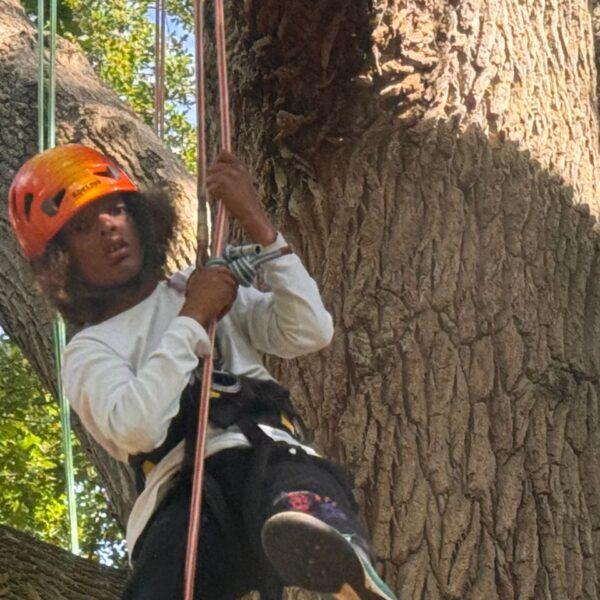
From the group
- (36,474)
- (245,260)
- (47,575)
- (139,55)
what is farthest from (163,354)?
(139,55)

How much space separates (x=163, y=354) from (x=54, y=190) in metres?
0.48

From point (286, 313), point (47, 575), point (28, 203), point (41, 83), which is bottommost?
point (47, 575)

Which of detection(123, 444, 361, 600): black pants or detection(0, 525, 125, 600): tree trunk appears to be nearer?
detection(123, 444, 361, 600): black pants

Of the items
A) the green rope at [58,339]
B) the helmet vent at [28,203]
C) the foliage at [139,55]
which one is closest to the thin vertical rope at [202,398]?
the helmet vent at [28,203]

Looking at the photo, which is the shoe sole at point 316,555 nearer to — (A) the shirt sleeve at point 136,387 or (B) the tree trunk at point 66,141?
(A) the shirt sleeve at point 136,387

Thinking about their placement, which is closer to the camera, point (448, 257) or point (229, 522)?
point (229, 522)

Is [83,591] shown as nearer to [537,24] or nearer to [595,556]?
[595,556]

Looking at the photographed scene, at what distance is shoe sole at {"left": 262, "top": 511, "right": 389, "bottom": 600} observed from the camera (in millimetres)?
1889

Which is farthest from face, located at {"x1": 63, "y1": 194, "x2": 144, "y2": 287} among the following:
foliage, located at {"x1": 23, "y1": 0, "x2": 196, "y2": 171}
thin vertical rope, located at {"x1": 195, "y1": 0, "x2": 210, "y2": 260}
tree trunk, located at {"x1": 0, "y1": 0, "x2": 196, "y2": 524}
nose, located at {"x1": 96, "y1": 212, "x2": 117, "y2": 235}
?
foliage, located at {"x1": 23, "y1": 0, "x2": 196, "y2": 171}

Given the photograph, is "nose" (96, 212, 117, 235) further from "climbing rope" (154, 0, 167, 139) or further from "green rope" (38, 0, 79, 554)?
"climbing rope" (154, 0, 167, 139)

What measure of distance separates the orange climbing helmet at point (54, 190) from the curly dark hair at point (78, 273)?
25 millimetres

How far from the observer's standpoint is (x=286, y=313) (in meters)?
2.27

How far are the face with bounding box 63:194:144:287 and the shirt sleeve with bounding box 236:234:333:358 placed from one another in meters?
0.23

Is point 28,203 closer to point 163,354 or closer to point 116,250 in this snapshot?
point 116,250
